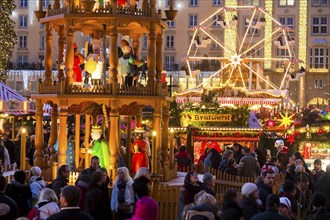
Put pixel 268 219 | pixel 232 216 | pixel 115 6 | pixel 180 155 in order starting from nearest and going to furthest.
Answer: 1. pixel 268 219
2. pixel 232 216
3. pixel 115 6
4. pixel 180 155

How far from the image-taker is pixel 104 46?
1731 centimetres

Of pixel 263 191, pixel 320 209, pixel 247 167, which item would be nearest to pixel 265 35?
pixel 247 167

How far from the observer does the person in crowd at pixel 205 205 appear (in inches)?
366

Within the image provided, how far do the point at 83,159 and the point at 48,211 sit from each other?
8.13m

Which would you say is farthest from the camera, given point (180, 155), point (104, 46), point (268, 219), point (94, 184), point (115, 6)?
point (180, 155)

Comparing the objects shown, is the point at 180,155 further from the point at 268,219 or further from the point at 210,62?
the point at 210,62

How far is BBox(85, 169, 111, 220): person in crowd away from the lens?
11438 millimetres

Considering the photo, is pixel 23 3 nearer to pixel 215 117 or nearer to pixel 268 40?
pixel 268 40

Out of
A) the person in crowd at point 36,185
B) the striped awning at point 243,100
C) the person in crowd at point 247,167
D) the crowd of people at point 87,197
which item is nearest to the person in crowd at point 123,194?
the crowd of people at point 87,197

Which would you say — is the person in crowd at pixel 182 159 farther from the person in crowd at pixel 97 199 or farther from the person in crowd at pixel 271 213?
the person in crowd at pixel 271 213

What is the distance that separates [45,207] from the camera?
980 centimetres

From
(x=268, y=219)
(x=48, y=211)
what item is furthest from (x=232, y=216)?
(x=48, y=211)

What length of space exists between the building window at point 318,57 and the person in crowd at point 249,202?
63577 millimetres

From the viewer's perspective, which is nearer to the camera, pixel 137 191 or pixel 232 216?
pixel 232 216
